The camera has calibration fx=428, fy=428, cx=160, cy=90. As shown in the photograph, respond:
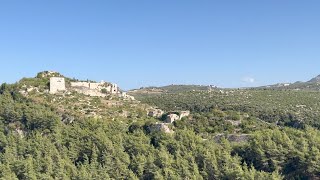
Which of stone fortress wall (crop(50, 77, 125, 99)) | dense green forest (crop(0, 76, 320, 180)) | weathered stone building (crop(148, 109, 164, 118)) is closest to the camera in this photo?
Answer: dense green forest (crop(0, 76, 320, 180))

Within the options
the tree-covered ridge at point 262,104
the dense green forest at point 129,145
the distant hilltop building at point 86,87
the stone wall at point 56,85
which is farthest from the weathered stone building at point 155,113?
the tree-covered ridge at point 262,104

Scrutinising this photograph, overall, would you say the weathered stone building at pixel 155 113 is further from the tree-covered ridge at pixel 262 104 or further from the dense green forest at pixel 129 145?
the tree-covered ridge at pixel 262 104

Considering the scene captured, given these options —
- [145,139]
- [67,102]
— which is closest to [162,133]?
[145,139]

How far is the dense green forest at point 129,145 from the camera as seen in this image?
47.9 metres

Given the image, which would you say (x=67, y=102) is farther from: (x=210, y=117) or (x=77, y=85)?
(x=210, y=117)

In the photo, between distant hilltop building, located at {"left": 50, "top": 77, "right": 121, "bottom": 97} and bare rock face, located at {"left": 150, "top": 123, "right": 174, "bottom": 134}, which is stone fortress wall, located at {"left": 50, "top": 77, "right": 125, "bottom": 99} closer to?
distant hilltop building, located at {"left": 50, "top": 77, "right": 121, "bottom": 97}

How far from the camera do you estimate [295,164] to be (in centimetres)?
4938

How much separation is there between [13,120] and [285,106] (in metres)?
66.7

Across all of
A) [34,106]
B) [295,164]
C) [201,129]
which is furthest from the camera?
[34,106]

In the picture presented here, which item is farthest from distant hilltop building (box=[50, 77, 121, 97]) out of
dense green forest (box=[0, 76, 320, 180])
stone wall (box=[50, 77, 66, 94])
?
dense green forest (box=[0, 76, 320, 180])

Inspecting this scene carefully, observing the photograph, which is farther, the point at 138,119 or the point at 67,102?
the point at 67,102

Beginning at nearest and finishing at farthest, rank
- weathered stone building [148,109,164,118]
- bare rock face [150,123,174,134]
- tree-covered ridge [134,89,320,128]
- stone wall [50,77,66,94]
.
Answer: bare rock face [150,123,174,134] < weathered stone building [148,109,164,118] < stone wall [50,77,66,94] < tree-covered ridge [134,89,320,128]

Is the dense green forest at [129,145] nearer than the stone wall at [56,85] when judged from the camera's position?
Yes

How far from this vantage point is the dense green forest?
47875 millimetres
